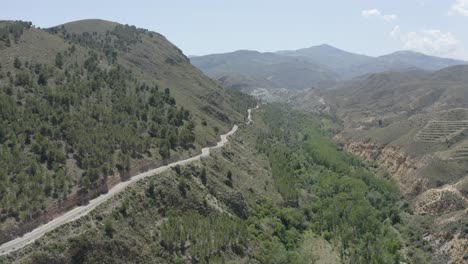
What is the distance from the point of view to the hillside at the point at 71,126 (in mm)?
68875

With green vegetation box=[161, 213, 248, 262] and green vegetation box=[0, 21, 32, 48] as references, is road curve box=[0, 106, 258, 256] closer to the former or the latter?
green vegetation box=[161, 213, 248, 262]

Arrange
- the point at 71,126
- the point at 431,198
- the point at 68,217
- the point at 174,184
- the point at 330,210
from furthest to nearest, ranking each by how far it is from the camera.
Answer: the point at 431,198 → the point at 330,210 → the point at 71,126 → the point at 174,184 → the point at 68,217

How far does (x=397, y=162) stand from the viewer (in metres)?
152

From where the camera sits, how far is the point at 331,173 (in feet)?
462

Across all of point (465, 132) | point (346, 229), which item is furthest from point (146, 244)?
point (465, 132)

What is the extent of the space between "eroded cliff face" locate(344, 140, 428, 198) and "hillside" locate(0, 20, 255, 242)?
5815cm

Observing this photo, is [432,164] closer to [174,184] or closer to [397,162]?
[397,162]

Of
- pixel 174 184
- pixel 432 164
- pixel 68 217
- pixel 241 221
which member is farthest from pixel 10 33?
pixel 432 164

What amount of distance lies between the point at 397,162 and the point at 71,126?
357ft

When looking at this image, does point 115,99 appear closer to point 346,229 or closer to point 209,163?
point 209,163

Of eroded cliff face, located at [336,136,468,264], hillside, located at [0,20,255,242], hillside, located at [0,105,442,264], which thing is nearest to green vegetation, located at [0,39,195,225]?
hillside, located at [0,20,255,242]

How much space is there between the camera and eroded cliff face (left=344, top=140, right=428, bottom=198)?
129250mm

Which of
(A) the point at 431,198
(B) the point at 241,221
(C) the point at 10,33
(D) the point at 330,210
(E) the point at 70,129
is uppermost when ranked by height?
(C) the point at 10,33

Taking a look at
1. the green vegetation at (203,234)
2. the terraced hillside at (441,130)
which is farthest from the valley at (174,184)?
the terraced hillside at (441,130)
